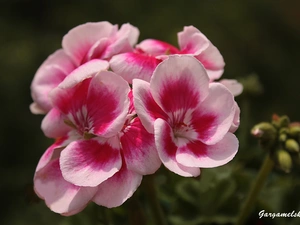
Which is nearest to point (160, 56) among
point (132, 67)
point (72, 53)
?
point (132, 67)

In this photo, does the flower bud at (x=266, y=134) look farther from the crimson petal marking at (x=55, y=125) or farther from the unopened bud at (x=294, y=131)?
the crimson petal marking at (x=55, y=125)

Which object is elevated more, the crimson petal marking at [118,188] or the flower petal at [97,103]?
the flower petal at [97,103]

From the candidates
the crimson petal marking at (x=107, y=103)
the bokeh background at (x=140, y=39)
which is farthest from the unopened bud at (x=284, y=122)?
the bokeh background at (x=140, y=39)

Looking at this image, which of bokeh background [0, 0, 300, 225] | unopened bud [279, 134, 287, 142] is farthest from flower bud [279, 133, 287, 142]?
bokeh background [0, 0, 300, 225]

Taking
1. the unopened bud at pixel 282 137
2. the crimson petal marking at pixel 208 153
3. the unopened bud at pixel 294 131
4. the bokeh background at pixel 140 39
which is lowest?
the bokeh background at pixel 140 39

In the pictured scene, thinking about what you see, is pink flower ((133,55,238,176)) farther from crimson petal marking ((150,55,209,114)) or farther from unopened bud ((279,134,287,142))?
unopened bud ((279,134,287,142))

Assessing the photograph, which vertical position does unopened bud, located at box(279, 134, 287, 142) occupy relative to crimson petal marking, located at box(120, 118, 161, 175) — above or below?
below

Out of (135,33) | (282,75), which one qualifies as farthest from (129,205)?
(282,75)
